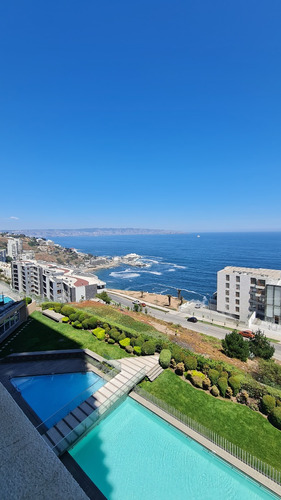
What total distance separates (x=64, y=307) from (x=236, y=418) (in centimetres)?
1799

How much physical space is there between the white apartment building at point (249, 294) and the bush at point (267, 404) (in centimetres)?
2667

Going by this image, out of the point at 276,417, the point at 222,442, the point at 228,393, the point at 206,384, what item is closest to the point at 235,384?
the point at 228,393

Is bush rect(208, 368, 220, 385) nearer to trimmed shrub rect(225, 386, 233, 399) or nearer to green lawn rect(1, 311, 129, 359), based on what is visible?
trimmed shrub rect(225, 386, 233, 399)

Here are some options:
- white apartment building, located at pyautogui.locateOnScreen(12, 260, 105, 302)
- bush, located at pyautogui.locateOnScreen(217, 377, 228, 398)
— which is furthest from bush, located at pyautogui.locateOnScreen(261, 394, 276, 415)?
white apartment building, located at pyautogui.locateOnScreen(12, 260, 105, 302)

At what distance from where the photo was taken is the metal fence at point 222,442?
987cm

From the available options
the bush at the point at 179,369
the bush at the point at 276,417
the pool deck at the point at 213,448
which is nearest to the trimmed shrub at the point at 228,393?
the bush at the point at 276,417

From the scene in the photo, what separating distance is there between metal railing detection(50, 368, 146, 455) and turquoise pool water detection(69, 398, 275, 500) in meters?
0.43

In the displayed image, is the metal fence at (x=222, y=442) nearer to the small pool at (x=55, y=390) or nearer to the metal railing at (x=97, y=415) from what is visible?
the metal railing at (x=97, y=415)

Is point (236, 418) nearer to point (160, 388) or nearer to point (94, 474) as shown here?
point (160, 388)

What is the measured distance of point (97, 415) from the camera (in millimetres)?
11828

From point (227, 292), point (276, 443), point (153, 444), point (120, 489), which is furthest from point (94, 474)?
point (227, 292)

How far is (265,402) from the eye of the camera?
1304cm

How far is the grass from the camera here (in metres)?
11.4

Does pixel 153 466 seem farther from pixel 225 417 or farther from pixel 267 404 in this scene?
pixel 267 404
